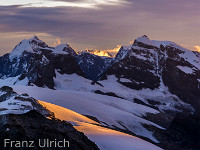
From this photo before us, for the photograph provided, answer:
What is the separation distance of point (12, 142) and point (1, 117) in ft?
8.29

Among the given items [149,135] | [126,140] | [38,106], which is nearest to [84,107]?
[149,135]

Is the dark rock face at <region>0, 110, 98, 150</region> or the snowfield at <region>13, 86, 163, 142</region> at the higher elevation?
the dark rock face at <region>0, 110, 98, 150</region>

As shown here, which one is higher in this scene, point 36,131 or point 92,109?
point 36,131

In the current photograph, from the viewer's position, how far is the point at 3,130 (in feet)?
90.2

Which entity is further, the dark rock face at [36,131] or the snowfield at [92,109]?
the snowfield at [92,109]

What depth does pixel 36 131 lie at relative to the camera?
2892cm

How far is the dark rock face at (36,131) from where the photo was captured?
2752cm

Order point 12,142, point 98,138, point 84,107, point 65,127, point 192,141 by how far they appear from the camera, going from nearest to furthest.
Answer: point 12,142, point 65,127, point 98,138, point 84,107, point 192,141

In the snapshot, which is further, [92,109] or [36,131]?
[92,109]

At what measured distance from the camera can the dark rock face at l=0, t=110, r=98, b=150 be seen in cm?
2752

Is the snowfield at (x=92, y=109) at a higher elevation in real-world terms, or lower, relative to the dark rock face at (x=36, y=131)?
lower

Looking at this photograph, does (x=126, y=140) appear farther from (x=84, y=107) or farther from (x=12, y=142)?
(x=84, y=107)

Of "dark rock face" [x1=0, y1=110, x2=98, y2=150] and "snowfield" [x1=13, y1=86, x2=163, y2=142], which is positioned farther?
"snowfield" [x1=13, y1=86, x2=163, y2=142]

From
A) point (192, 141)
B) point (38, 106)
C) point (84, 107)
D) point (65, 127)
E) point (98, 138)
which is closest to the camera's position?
point (65, 127)
